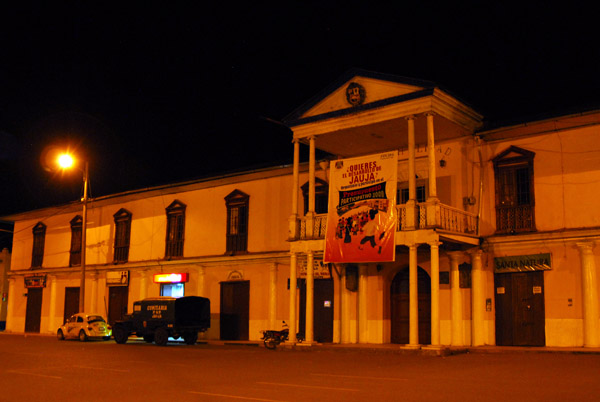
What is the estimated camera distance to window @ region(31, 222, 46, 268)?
141 ft

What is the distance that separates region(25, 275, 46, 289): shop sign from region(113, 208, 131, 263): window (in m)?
7.46

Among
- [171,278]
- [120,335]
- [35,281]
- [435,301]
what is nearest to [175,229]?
[171,278]

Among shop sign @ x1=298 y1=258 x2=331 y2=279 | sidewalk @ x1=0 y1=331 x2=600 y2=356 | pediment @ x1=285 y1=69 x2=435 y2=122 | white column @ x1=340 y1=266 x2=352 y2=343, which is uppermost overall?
pediment @ x1=285 y1=69 x2=435 y2=122

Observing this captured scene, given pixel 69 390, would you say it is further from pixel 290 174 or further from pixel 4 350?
pixel 290 174

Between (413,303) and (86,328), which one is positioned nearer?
(413,303)

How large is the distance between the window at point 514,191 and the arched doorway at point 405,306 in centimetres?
379

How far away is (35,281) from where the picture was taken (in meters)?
42.4

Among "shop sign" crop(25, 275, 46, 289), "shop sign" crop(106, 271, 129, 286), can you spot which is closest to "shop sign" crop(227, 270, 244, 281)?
"shop sign" crop(106, 271, 129, 286)

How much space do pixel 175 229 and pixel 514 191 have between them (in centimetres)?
1814

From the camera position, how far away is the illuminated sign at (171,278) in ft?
109

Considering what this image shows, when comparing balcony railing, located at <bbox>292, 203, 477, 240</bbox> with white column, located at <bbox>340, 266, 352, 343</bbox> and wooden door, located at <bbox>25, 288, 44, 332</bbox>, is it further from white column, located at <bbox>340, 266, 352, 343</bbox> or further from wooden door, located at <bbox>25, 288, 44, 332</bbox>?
wooden door, located at <bbox>25, 288, 44, 332</bbox>

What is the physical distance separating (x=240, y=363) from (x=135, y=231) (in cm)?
1963

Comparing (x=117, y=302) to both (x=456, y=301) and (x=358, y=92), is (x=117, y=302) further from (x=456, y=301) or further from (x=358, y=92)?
(x=456, y=301)

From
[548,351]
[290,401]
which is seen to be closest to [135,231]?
[548,351]
